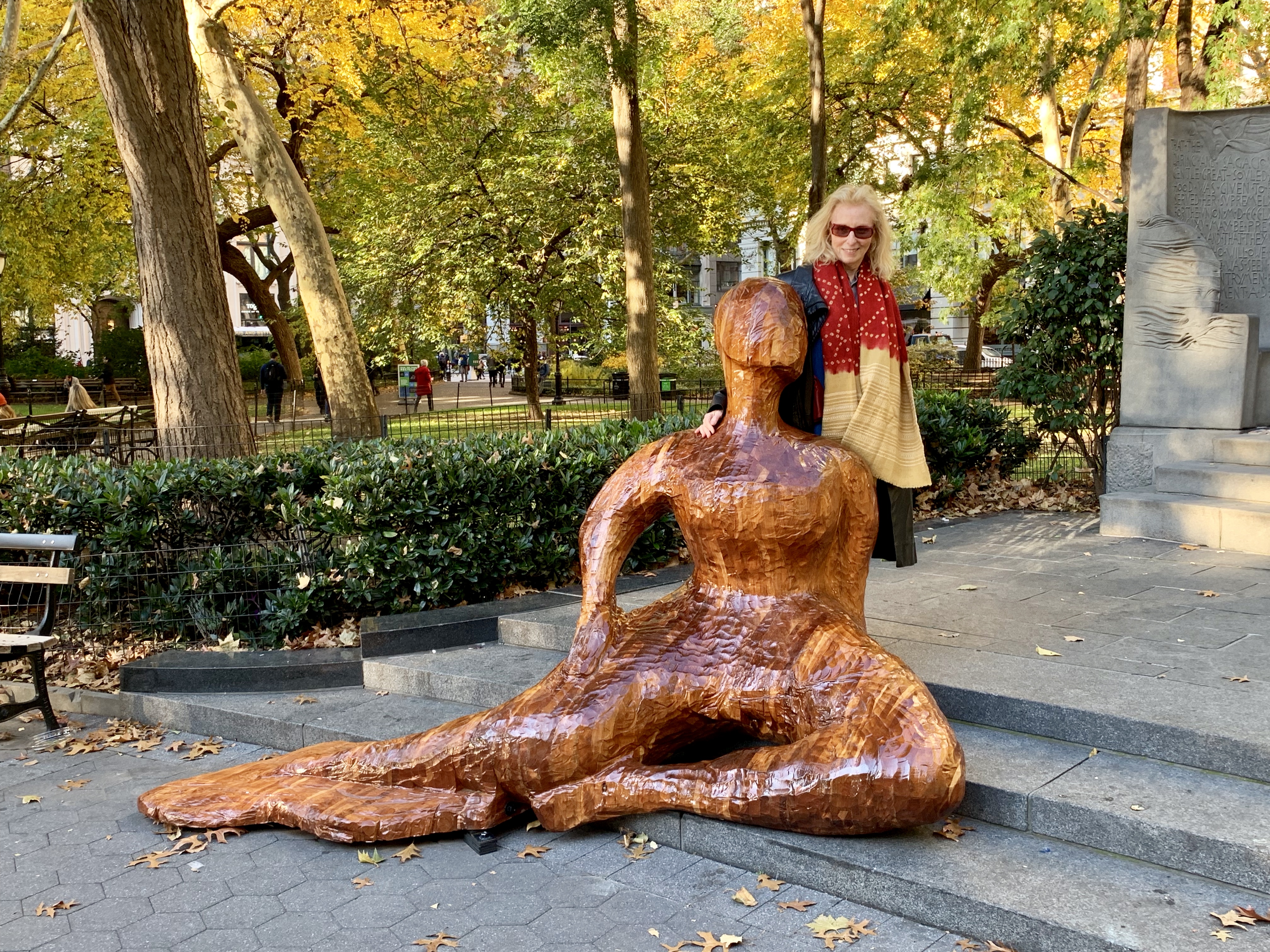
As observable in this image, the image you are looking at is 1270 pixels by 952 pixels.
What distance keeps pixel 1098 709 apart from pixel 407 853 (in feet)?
8.66

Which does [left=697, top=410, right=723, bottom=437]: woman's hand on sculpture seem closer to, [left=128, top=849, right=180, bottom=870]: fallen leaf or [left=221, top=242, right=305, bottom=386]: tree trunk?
[left=128, top=849, right=180, bottom=870]: fallen leaf

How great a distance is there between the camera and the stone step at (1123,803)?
3160mm

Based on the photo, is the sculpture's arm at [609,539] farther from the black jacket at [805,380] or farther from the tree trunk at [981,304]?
the tree trunk at [981,304]

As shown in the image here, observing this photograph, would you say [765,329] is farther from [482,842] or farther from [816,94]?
[816,94]

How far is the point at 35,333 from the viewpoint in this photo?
40.0 meters

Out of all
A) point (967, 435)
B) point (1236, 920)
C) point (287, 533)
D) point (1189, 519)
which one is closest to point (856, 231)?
point (1236, 920)

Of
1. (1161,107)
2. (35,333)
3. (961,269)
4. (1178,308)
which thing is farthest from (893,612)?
(35,333)

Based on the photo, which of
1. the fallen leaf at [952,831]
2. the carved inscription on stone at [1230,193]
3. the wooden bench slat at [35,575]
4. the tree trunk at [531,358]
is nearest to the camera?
the fallen leaf at [952,831]

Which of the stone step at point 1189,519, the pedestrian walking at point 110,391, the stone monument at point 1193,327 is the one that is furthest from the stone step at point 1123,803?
the pedestrian walking at point 110,391

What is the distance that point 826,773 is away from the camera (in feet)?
10.4

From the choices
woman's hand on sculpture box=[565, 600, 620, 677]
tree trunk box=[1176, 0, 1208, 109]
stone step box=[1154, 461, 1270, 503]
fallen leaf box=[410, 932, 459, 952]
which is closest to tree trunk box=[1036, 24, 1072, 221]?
tree trunk box=[1176, 0, 1208, 109]

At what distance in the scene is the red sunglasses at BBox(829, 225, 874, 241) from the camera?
12.1 ft

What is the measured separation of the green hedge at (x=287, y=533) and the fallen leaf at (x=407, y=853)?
249 centimetres

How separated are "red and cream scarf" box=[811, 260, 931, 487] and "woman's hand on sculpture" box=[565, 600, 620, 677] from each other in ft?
3.44
